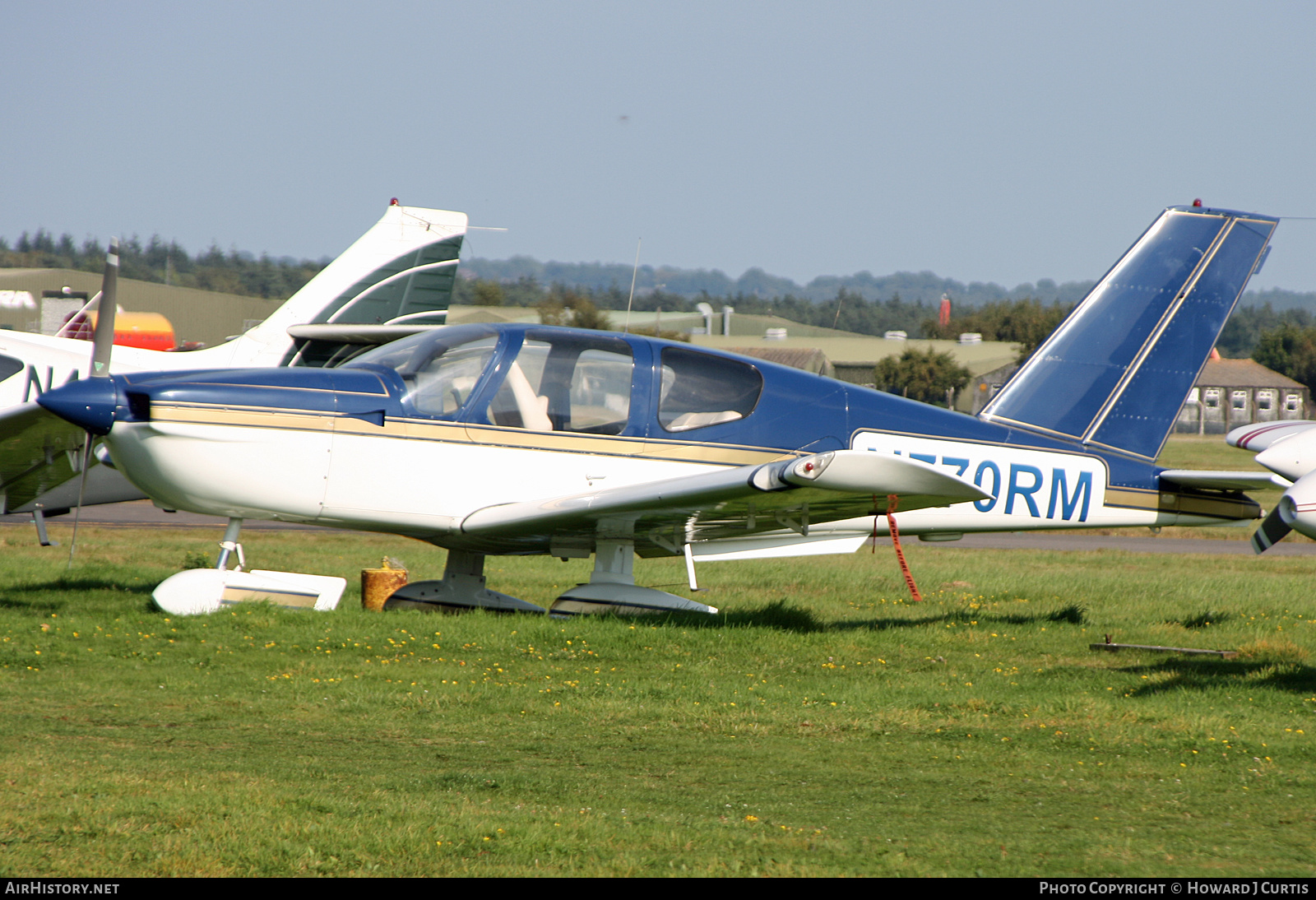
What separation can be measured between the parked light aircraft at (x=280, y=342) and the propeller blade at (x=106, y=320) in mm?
846

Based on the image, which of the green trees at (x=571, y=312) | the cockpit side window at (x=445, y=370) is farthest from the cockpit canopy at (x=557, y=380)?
the green trees at (x=571, y=312)

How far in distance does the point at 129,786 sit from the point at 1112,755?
426 cm

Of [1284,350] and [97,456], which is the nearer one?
[97,456]

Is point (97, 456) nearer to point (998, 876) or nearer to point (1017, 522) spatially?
point (1017, 522)

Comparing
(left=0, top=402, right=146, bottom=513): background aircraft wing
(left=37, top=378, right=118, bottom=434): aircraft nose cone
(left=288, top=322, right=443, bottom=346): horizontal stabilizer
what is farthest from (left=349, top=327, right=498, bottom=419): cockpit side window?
(left=288, top=322, right=443, bottom=346): horizontal stabilizer

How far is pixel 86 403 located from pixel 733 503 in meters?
4.22

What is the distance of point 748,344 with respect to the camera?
216 ft

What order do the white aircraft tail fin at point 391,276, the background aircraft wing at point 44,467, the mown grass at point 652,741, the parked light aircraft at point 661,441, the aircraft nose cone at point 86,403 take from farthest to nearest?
the white aircraft tail fin at point 391,276 → the background aircraft wing at point 44,467 → the parked light aircraft at point 661,441 → the aircraft nose cone at point 86,403 → the mown grass at point 652,741

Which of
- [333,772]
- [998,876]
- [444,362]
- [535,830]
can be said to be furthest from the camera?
[444,362]

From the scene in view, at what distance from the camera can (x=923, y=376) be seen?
209ft

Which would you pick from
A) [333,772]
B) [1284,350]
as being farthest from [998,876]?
[1284,350]

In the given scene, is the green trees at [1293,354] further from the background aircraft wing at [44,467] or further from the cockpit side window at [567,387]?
the background aircraft wing at [44,467]

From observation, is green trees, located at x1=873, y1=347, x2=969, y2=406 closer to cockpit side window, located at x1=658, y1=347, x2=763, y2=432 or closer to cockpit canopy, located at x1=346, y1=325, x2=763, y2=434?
cockpit side window, located at x1=658, y1=347, x2=763, y2=432

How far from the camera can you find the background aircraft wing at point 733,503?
640 centimetres
